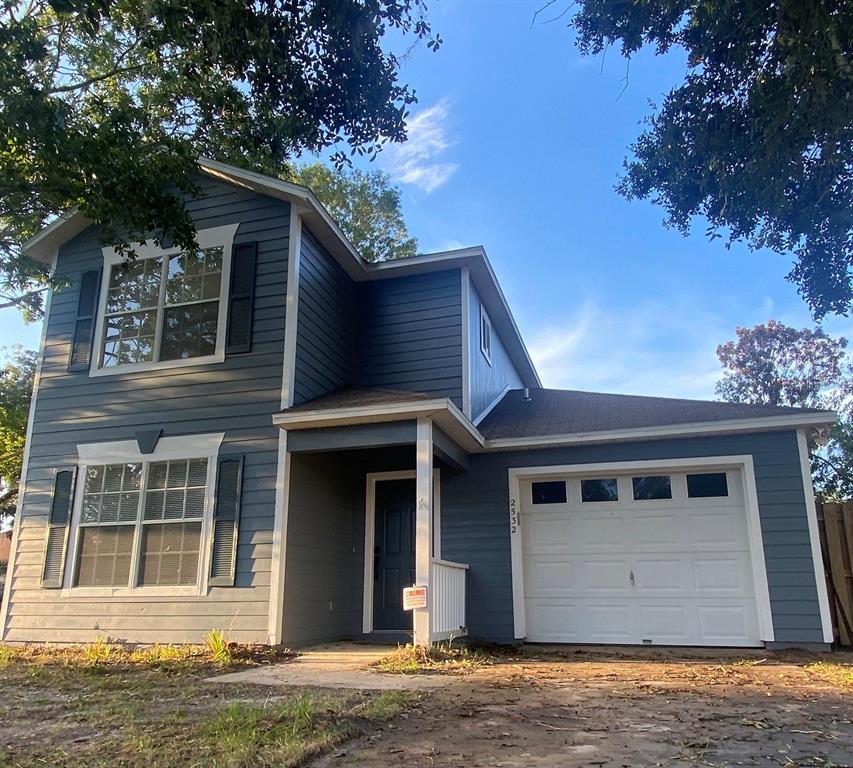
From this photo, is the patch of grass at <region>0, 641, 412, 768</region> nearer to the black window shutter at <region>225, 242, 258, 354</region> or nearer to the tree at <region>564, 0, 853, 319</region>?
the black window shutter at <region>225, 242, 258, 354</region>

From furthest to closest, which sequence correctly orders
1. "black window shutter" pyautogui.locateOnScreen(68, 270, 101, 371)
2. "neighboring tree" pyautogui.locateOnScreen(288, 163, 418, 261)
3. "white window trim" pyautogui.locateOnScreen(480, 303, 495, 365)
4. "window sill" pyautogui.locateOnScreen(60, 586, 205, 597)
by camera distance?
"neighboring tree" pyautogui.locateOnScreen(288, 163, 418, 261) < "white window trim" pyautogui.locateOnScreen(480, 303, 495, 365) < "black window shutter" pyautogui.locateOnScreen(68, 270, 101, 371) < "window sill" pyautogui.locateOnScreen(60, 586, 205, 597)

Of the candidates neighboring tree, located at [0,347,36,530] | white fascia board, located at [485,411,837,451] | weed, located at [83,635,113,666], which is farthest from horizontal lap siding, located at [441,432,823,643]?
neighboring tree, located at [0,347,36,530]

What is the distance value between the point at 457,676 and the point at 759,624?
4114mm

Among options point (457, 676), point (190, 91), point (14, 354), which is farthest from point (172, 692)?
point (14, 354)

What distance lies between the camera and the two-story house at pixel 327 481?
25.3 ft

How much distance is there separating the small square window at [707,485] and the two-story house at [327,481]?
0.03 meters

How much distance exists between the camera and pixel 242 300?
8547 millimetres

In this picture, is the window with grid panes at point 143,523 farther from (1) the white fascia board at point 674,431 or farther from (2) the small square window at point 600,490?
(2) the small square window at point 600,490

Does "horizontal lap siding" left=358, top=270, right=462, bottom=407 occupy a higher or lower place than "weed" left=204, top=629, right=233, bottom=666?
higher

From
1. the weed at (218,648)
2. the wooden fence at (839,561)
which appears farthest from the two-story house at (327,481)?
the wooden fence at (839,561)

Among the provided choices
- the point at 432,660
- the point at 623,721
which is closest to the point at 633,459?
the point at 432,660

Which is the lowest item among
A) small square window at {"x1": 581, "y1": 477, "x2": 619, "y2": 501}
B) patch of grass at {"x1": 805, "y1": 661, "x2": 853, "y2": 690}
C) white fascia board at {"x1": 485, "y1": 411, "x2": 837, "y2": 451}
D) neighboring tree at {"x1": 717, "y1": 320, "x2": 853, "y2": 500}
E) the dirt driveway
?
patch of grass at {"x1": 805, "y1": 661, "x2": 853, "y2": 690}

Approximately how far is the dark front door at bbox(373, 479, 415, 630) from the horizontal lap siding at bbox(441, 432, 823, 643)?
22.6 inches

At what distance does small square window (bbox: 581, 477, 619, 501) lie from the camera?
28.4 ft
